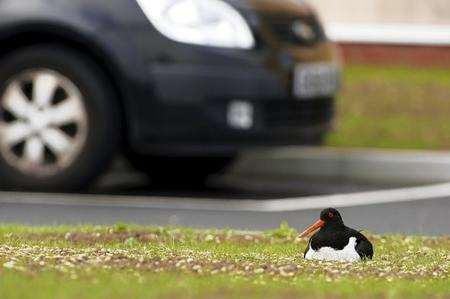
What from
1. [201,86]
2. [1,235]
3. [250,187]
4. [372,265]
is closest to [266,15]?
[201,86]

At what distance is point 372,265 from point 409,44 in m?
12.7

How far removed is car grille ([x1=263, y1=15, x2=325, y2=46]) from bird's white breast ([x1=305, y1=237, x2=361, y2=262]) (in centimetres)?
424

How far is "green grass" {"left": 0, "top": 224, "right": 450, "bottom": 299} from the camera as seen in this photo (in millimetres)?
5820

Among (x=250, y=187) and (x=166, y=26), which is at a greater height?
(x=166, y=26)

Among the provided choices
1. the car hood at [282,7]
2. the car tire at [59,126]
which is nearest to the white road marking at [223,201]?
the car tire at [59,126]

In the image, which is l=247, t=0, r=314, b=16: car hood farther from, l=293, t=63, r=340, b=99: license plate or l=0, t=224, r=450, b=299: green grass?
l=0, t=224, r=450, b=299: green grass

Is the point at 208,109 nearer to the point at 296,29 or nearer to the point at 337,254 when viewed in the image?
the point at 296,29

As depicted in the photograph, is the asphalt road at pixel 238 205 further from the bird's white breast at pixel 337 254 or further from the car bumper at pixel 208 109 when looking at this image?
the bird's white breast at pixel 337 254

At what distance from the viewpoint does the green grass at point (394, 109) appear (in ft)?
45.8

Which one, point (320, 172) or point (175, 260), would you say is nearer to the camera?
point (175, 260)

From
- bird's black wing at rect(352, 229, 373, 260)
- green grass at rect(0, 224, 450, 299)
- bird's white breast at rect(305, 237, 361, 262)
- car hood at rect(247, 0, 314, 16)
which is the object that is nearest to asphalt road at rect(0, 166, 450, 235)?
car hood at rect(247, 0, 314, 16)

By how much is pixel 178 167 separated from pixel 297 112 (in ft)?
4.36

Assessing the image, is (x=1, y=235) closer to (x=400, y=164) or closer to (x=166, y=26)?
(x=166, y=26)

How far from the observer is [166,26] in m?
10.8
